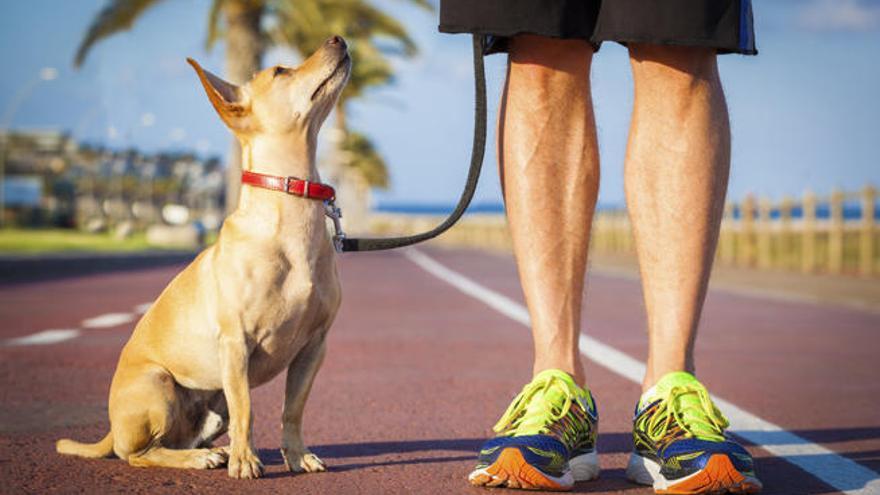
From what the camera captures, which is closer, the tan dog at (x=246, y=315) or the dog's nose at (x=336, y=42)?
the tan dog at (x=246, y=315)

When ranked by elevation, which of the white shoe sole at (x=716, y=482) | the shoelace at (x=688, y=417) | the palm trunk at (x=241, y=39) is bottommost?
the white shoe sole at (x=716, y=482)

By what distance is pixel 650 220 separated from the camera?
323 cm

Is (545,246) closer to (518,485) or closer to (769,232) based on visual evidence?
(518,485)

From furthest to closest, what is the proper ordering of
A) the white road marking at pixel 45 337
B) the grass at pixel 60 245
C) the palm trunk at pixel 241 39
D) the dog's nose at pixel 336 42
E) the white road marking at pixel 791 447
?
the palm trunk at pixel 241 39, the grass at pixel 60 245, the white road marking at pixel 45 337, the dog's nose at pixel 336 42, the white road marking at pixel 791 447

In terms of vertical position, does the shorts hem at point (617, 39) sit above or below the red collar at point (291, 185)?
above

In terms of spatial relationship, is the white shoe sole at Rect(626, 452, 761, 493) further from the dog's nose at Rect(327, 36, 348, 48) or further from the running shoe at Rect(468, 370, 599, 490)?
the dog's nose at Rect(327, 36, 348, 48)

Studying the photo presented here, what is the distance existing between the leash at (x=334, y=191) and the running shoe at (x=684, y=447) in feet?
2.58

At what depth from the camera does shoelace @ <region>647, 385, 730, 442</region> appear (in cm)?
289

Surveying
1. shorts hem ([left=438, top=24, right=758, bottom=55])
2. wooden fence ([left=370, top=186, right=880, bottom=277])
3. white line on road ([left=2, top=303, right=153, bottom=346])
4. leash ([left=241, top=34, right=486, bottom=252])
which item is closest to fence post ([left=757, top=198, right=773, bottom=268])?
wooden fence ([left=370, top=186, right=880, bottom=277])

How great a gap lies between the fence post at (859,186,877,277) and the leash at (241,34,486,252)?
16.8 m

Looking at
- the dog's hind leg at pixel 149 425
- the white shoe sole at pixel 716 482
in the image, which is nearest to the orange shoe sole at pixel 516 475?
the white shoe sole at pixel 716 482

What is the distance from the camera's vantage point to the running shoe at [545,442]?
2.83m

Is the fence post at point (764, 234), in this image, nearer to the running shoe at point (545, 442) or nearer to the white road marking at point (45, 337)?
the white road marking at point (45, 337)

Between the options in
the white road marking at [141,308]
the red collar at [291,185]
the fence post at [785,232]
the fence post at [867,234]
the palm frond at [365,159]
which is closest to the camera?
the red collar at [291,185]
